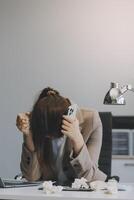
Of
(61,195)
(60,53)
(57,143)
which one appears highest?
(60,53)

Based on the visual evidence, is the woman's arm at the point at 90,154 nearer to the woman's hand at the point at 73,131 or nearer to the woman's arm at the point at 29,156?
the woman's hand at the point at 73,131

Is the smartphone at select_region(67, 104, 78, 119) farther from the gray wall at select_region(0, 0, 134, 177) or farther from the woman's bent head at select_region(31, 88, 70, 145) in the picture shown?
the gray wall at select_region(0, 0, 134, 177)

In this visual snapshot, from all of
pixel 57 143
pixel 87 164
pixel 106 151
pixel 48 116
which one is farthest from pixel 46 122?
pixel 106 151

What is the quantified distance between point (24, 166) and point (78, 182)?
1.42ft

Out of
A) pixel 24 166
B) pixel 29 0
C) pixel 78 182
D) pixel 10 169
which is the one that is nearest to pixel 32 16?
pixel 29 0

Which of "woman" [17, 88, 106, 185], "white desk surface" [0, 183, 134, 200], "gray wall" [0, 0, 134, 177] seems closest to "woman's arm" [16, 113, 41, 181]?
"woman" [17, 88, 106, 185]

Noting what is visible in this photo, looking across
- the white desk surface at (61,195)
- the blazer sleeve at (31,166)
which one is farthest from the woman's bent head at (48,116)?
the white desk surface at (61,195)

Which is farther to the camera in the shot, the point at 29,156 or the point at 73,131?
the point at 29,156

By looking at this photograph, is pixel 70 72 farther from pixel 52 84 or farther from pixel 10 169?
pixel 10 169

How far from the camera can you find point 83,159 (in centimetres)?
178

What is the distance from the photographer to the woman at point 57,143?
177 centimetres

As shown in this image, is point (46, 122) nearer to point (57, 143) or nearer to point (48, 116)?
point (48, 116)

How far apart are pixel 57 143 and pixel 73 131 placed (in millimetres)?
132

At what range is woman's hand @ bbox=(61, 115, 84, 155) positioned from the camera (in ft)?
5.78
